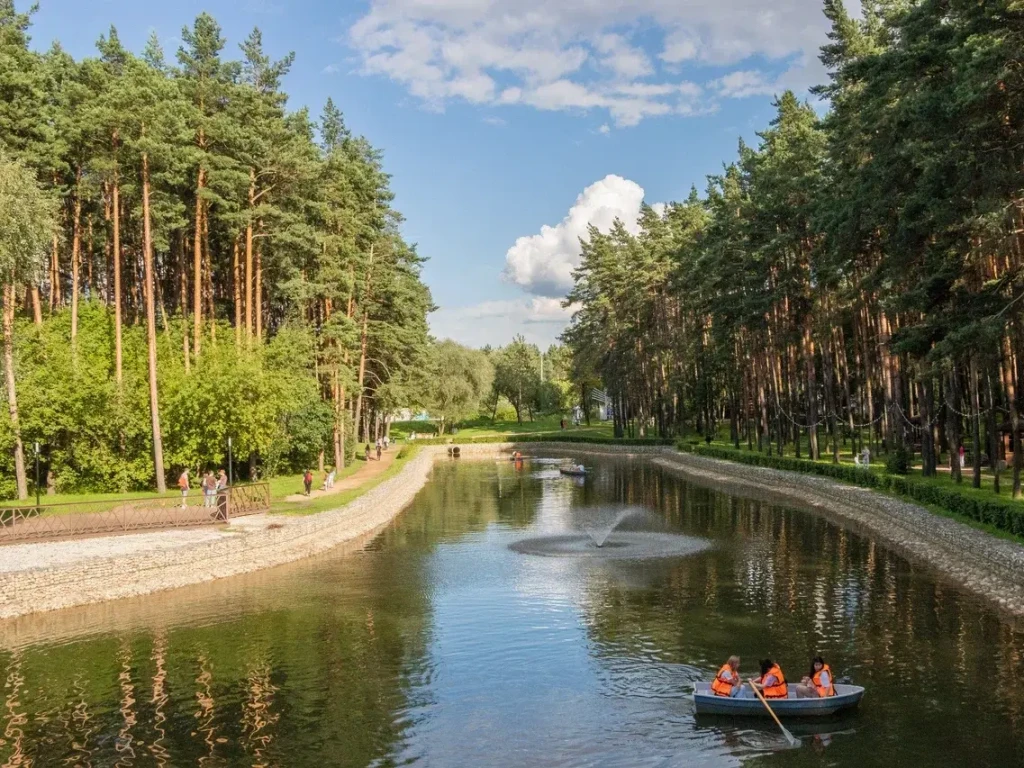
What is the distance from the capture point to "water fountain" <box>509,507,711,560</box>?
35.2m

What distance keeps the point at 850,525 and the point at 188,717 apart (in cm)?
3265

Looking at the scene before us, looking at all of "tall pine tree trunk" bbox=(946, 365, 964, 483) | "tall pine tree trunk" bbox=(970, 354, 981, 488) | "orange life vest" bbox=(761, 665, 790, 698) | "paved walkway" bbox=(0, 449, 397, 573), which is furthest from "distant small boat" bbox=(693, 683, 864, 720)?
"tall pine tree trunk" bbox=(946, 365, 964, 483)

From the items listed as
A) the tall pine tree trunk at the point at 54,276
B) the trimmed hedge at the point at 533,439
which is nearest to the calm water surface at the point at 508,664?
the tall pine tree trunk at the point at 54,276

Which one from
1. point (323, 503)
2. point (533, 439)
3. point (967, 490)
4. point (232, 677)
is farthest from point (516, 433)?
point (232, 677)

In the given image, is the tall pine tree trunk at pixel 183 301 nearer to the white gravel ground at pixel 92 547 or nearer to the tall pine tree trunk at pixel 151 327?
the tall pine tree trunk at pixel 151 327

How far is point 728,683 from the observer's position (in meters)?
17.3

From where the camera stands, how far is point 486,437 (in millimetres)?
116125

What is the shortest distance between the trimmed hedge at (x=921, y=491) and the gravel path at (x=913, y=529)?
66cm

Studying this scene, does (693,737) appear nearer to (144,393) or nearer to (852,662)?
(852,662)

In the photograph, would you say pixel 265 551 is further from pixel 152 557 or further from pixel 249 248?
pixel 249 248

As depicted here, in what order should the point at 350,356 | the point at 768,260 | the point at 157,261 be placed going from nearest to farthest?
the point at 768,260 < the point at 157,261 < the point at 350,356

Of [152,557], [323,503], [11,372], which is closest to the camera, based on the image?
[152,557]

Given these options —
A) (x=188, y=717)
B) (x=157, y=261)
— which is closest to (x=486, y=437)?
(x=157, y=261)

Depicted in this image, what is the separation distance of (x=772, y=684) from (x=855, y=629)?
23.5 feet
